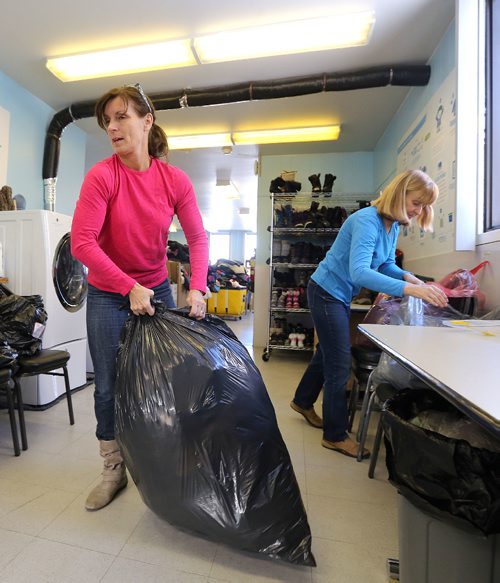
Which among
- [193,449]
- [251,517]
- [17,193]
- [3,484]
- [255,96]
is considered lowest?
[3,484]

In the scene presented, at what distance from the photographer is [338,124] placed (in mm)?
3201

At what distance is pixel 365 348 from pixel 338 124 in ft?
7.90

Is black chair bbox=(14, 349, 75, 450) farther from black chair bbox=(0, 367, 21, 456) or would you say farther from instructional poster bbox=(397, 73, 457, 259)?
instructional poster bbox=(397, 73, 457, 259)

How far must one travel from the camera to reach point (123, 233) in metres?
1.09

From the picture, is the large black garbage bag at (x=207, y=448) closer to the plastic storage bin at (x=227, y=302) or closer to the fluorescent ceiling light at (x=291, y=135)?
the fluorescent ceiling light at (x=291, y=135)

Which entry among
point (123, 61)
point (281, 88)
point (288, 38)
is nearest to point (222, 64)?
point (281, 88)

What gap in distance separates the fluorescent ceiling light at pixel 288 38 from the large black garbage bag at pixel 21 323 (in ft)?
6.37

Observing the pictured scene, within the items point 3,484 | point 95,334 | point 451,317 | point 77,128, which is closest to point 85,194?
point 95,334

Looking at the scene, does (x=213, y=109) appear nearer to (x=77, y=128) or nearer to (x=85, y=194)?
(x=77, y=128)

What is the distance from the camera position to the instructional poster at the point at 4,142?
256 centimetres

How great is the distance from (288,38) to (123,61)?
1.17 metres

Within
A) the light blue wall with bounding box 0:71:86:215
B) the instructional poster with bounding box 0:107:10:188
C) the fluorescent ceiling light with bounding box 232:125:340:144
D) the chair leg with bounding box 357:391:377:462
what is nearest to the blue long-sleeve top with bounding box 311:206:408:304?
the chair leg with bounding box 357:391:377:462

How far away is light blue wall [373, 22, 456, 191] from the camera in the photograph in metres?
2.03

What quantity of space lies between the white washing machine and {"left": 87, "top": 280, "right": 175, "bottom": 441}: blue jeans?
1182mm
